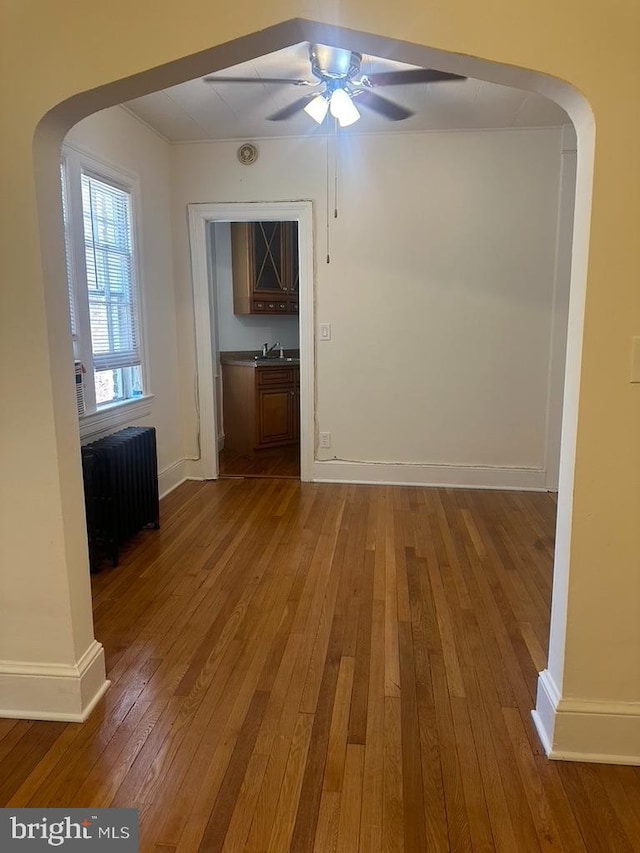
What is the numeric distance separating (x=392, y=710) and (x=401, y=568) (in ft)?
3.73

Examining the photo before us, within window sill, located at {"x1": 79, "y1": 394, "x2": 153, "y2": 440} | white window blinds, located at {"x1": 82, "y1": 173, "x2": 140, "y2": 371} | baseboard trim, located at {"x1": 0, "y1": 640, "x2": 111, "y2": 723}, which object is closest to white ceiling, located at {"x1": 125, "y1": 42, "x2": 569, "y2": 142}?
white window blinds, located at {"x1": 82, "y1": 173, "x2": 140, "y2": 371}

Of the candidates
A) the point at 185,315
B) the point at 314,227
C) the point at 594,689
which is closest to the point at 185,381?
the point at 185,315

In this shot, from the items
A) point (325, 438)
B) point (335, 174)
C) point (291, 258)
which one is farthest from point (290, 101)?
point (325, 438)

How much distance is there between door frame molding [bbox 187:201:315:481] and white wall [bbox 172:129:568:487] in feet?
0.23

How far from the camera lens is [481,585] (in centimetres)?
285

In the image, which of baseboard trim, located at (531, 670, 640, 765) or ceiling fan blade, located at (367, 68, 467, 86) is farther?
ceiling fan blade, located at (367, 68, 467, 86)

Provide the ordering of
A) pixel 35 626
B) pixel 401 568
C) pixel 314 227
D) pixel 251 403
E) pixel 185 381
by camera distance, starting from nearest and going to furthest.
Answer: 1. pixel 35 626
2. pixel 401 568
3. pixel 314 227
4. pixel 185 381
5. pixel 251 403

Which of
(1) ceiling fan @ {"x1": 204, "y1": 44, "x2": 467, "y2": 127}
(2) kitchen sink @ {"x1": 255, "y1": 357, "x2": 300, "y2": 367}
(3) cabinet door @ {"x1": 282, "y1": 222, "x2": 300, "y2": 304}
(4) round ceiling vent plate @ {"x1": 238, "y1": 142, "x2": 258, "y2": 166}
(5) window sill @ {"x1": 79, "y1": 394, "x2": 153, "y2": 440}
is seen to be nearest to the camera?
(1) ceiling fan @ {"x1": 204, "y1": 44, "x2": 467, "y2": 127}

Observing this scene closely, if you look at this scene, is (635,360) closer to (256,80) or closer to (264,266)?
(256,80)

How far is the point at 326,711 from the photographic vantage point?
194cm

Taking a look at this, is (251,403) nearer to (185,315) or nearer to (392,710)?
(185,315)

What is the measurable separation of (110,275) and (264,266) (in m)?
2.21

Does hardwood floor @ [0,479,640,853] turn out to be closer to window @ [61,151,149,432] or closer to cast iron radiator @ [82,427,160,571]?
cast iron radiator @ [82,427,160,571]

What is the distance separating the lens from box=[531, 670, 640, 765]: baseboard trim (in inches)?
66.8
